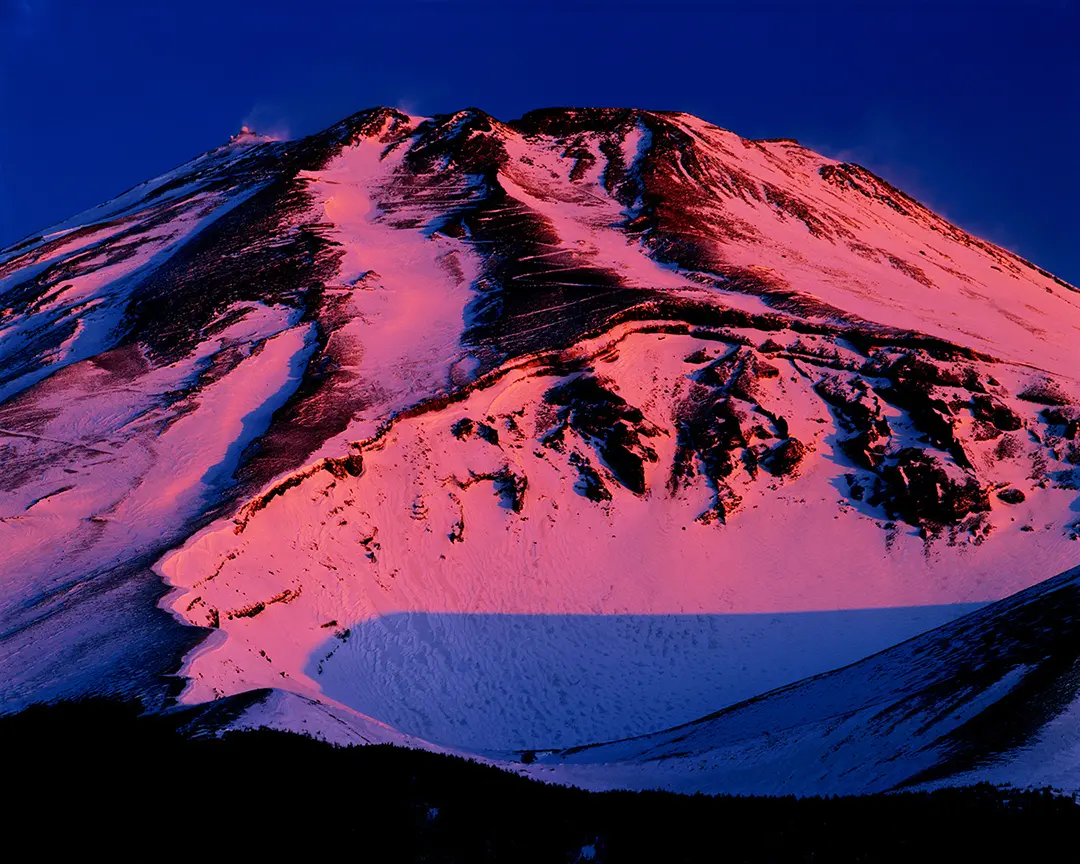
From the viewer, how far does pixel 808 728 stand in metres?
17.1

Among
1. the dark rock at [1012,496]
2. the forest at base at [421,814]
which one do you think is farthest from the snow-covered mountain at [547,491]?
the forest at base at [421,814]

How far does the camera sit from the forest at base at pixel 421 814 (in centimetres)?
977

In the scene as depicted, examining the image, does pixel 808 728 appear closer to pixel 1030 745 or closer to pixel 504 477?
pixel 1030 745

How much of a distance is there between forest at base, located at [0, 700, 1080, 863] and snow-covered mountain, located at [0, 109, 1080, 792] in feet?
8.97

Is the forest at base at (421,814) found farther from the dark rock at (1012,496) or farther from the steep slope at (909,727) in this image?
the dark rock at (1012,496)

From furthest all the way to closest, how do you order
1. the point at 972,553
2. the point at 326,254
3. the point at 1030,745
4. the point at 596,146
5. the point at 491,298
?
1. the point at 596,146
2. the point at 326,254
3. the point at 491,298
4. the point at 972,553
5. the point at 1030,745

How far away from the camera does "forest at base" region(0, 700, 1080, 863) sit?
977 centimetres

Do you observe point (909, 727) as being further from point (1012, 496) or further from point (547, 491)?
point (1012, 496)

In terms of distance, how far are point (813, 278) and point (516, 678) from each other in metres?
36.7

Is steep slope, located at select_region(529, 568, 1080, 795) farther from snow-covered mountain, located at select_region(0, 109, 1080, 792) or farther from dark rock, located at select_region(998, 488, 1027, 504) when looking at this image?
dark rock, located at select_region(998, 488, 1027, 504)

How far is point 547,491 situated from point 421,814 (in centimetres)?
2167

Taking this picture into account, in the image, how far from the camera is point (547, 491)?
32719 mm

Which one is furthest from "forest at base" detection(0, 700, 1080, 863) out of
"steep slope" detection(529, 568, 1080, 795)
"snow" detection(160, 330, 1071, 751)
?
"snow" detection(160, 330, 1071, 751)

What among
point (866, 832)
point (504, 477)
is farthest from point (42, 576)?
point (866, 832)
